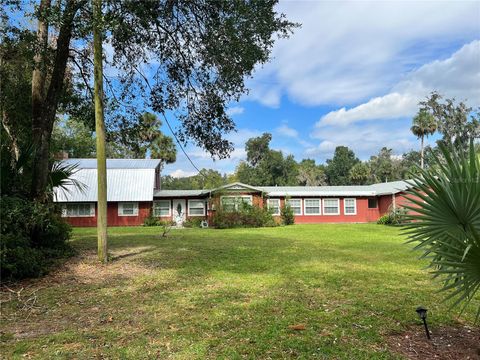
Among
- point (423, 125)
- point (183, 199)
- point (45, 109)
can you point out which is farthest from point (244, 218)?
point (423, 125)

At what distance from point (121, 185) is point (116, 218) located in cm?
251

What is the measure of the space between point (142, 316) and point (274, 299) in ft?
6.99

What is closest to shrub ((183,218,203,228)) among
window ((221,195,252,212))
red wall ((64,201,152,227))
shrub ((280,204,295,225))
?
window ((221,195,252,212))

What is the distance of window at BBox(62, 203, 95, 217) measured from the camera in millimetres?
28734

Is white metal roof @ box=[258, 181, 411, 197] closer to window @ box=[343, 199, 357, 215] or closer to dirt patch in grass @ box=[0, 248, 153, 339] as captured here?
window @ box=[343, 199, 357, 215]

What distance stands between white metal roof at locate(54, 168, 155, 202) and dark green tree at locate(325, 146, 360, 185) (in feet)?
170

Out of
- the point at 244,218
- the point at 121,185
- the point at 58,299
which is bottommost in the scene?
the point at 58,299

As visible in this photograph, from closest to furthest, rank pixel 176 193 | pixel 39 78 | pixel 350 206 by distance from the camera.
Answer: pixel 39 78 < pixel 176 193 < pixel 350 206

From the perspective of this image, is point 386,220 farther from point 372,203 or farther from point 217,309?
point 217,309

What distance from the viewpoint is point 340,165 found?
250 ft

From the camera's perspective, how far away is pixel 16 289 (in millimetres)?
6844

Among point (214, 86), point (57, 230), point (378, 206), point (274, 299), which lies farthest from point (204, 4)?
point (378, 206)

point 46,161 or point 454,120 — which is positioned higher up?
point 454,120

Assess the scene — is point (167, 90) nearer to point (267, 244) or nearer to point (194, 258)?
point (194, 258)
